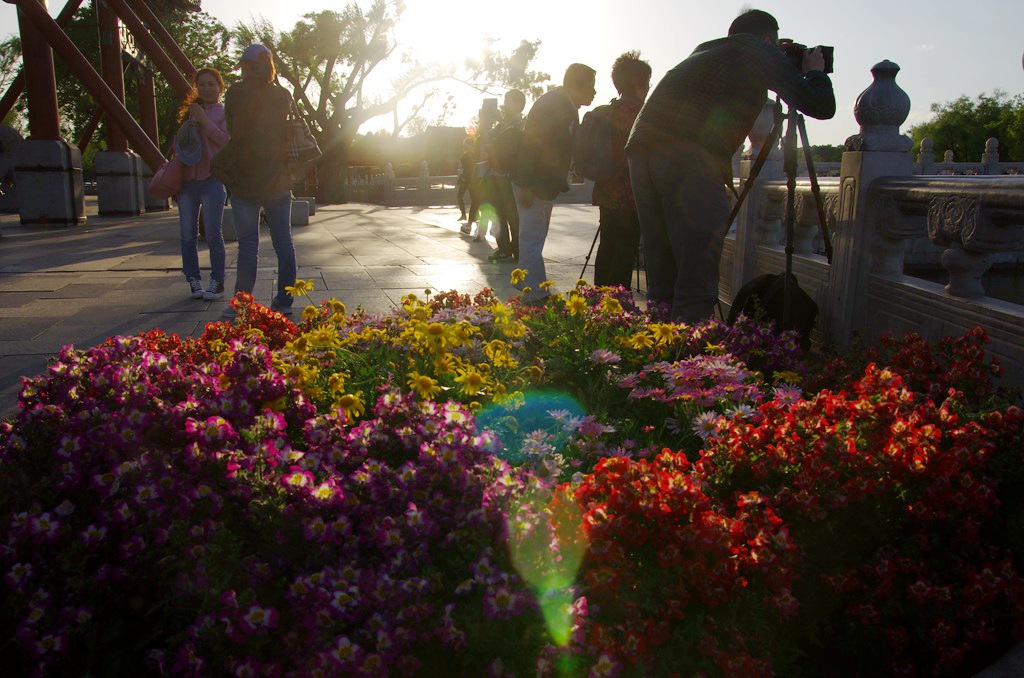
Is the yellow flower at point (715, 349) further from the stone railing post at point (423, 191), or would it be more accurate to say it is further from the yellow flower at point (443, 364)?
the stone railing post at point (423, 191)

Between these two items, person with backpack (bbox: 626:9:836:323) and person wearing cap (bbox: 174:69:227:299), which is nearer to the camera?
person with backpack (bbox: 626:9:836:323)

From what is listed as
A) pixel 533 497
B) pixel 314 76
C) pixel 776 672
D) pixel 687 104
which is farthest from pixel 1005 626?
pixel 314 76

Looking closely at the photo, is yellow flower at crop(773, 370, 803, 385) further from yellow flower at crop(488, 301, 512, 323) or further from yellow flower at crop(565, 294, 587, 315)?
yellow flower at crop(488, 301, 512, 323)

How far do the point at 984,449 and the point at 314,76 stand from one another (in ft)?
139

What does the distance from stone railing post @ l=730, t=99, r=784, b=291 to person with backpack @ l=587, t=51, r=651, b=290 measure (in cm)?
107

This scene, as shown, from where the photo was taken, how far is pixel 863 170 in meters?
4.73

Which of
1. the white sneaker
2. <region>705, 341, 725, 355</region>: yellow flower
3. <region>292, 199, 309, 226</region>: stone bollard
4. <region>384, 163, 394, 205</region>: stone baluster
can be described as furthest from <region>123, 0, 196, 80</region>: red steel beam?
<region>705, 341, 725, 355</region>: yellow flower

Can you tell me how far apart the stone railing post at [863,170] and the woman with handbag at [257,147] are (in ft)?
12.4

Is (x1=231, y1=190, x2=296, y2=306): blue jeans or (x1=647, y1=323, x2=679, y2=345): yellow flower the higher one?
(x1=231, y1=190, x2=296, y2=306): blue jeans

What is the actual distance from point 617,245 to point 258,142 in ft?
8.65

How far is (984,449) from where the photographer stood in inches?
82.1

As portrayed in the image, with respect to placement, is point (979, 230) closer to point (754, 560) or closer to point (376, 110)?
point (754, 560)

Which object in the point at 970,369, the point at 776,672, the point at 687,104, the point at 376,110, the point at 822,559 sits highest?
the point at 376,110

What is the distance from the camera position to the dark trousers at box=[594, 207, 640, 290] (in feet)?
19.1
